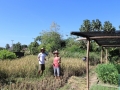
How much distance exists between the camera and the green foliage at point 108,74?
921cm

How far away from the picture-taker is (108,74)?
30.8ft

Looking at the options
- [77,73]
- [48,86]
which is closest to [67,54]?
[77,73]

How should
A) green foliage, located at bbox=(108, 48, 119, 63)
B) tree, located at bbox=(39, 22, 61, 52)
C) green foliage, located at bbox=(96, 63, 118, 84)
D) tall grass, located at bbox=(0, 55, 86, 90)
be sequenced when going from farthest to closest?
tree, located at bbox=(39, 22, 61, 52) → green foliage, located at bbox=(108, 48, 119, 63) → green foliage, located at bbox=(96, 63, 118, 84) → tall grass, located at bbox=(0, 55, 86, 90)

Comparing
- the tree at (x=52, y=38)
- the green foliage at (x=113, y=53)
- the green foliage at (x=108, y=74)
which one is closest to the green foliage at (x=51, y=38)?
the tree at (x=52, y=38)

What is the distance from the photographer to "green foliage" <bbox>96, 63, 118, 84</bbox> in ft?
30.2

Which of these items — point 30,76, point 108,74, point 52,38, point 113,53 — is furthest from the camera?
point 52,38

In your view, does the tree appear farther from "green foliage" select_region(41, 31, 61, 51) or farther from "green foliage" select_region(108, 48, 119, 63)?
"green foliage" select_region(108, 48, 119, 63)

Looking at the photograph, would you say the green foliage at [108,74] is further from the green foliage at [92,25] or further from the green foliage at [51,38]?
the green foliage at [92,25]

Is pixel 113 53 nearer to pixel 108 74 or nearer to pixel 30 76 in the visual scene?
pixel 108 74

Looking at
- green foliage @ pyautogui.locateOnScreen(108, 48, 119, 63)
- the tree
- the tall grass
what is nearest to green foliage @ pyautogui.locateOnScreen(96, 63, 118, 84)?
the tall grass

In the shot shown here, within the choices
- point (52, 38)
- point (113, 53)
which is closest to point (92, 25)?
point (52, 38)

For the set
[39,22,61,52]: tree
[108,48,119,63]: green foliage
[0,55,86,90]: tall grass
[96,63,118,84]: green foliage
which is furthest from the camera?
[39,22,61,52]: tree

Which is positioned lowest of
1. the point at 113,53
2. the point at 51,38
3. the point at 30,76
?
the point at 30,76

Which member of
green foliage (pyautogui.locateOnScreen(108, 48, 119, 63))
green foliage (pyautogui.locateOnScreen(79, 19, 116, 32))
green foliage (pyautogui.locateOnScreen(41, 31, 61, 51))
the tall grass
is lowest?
the tall grass
